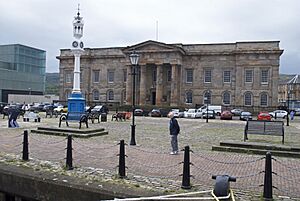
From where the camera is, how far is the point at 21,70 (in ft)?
289

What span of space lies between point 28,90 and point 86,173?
88736 millimetres

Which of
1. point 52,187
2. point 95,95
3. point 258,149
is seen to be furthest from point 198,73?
point 52,187

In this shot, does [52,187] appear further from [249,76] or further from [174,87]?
[249,76]

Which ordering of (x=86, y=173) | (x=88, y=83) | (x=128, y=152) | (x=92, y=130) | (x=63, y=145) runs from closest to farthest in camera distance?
(x=86, y=173) < (x=128, y=152) < (x=63, y=145) < (x=92, y=130) < (x=88, y=83)

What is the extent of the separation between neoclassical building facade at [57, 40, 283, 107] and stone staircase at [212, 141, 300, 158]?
142 ft

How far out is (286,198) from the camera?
20.1ft

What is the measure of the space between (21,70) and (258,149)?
86953 mm

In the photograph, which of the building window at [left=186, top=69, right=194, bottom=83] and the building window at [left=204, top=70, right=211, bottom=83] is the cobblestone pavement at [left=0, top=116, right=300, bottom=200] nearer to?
the building window at [left=204, top=70, right=211, bottom=83]

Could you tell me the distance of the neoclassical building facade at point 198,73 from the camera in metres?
58.1

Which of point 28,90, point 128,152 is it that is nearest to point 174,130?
point 128,152

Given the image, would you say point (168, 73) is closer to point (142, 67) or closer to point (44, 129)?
point (142, 67)

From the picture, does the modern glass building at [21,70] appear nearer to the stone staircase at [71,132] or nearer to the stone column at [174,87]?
the stone column at [174,87]

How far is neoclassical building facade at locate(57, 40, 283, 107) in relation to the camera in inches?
2287

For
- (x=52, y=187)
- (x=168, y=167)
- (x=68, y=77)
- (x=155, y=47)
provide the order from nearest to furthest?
(x=52, y=187)
(x=168, y=167)
(x=155, y=47)
(x=68, y=77)
